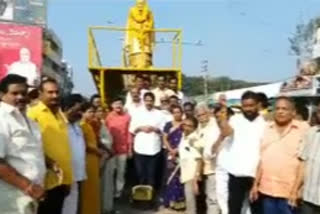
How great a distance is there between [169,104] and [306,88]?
5528 millimetres

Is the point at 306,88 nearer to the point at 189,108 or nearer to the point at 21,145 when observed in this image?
the point at 189,108

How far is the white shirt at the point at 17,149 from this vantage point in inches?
215

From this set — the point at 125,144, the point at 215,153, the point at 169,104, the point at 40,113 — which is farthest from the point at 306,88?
the point at 40,113

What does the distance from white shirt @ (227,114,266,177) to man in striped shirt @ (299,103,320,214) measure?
3.24 ft

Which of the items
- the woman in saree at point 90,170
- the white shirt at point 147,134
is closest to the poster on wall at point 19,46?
the white shirt at point 147,134

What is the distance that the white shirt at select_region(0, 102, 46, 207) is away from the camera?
5.46m

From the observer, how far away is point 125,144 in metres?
11.8

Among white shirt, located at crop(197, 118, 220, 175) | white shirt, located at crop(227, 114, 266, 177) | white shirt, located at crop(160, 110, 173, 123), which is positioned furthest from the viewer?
white shirt, located at crop(160, 110, 173, 123)

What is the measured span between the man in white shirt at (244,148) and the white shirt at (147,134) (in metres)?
4.20

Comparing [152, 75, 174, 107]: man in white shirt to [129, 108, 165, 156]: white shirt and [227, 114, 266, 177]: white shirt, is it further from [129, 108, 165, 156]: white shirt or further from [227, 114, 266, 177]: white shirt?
[227, 114, 266, 177]: white shirt

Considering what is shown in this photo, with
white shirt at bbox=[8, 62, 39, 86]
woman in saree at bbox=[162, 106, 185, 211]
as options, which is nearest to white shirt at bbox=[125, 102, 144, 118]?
woman in saree at bbox=[162, 106, 185, 211]

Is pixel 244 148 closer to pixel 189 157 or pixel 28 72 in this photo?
pixel 189 157

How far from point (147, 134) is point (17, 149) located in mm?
6549

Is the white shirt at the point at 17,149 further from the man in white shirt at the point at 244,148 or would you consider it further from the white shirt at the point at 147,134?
the white shirt at the point at 147,134
